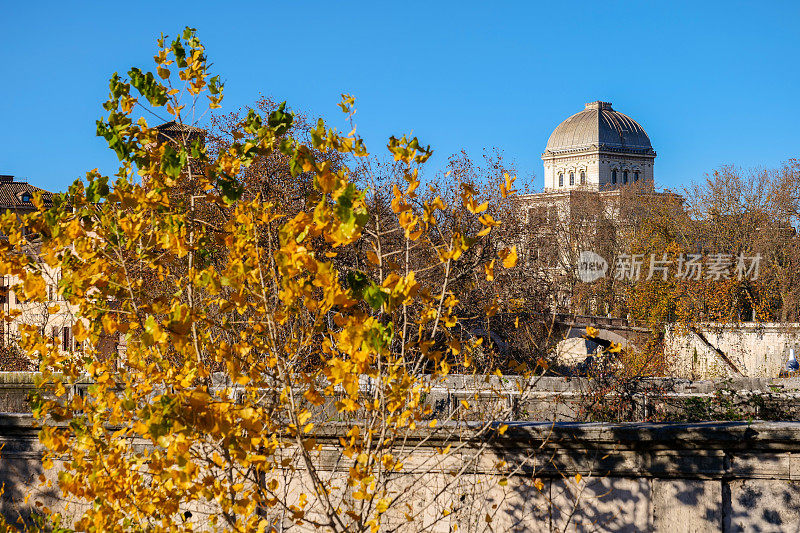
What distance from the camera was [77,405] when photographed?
11.3 feet

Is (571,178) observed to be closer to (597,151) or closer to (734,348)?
(597,151)

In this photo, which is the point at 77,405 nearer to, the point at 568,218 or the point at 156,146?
the point at 156,146

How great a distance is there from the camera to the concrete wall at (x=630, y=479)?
13.2ft

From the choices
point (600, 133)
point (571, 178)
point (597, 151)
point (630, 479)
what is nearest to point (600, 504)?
point (630, 479)

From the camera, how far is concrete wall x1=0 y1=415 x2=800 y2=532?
403 centimetres

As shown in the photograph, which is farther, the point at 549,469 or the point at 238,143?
the point at 549,469

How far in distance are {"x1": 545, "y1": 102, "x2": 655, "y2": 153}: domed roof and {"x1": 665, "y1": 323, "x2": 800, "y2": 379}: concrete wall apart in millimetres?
64925

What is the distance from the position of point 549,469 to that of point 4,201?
1867 inches

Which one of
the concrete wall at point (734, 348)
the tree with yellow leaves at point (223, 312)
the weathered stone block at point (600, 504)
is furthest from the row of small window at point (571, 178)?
the tree with yellow leaves at point (223, 312)

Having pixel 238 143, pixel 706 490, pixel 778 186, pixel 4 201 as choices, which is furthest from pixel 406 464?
pixel 4 201

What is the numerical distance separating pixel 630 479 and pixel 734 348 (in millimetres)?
26473

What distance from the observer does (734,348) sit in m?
28.7

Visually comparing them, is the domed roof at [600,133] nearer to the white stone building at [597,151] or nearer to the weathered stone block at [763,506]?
the white stone building at [597,151]

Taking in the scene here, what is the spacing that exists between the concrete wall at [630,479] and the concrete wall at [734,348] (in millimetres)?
23795
